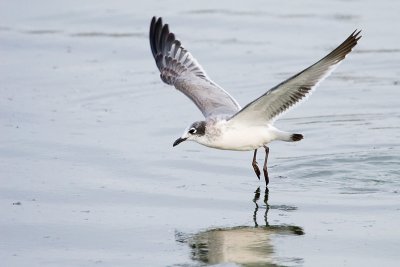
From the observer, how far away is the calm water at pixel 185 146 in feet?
27.8

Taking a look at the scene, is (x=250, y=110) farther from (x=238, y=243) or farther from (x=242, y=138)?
(x=238, y=243)

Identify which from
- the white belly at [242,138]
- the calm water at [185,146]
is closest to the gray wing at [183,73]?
the calm water at [185,146]

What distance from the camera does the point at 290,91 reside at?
31.9ft

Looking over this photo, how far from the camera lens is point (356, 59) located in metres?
14.8

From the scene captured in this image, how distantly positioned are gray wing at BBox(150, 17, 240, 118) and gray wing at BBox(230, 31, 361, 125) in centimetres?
83

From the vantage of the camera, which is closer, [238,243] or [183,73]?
[238,243]

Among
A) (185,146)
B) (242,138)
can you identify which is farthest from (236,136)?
(185,146)

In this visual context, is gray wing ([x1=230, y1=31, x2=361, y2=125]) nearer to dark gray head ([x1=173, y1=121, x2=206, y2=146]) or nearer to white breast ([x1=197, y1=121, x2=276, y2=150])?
white breast ([x1=197, y1=121, x2=276, y2=150])

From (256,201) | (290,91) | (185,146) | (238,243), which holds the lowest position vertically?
(238,243)

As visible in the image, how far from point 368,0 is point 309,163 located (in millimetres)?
7373

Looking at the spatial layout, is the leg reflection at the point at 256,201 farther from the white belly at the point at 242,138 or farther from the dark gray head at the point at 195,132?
the dark gray head at the point at 195,132

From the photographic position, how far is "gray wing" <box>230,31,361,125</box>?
9289mm

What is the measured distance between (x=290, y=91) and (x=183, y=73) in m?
2.35

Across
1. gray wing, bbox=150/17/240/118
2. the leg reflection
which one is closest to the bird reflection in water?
the leg reflection
